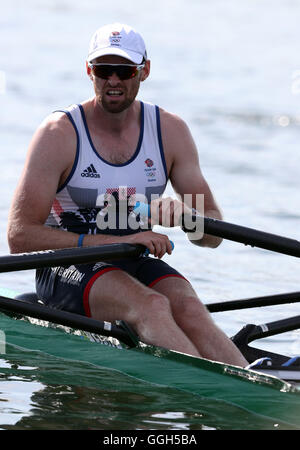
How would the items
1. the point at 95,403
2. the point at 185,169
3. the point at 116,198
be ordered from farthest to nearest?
1. the point at 185,169
2. the point at 116,198
3. the point at 95,403

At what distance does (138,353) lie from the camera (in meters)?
6.25

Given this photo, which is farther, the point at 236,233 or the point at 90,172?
the point at 90,172

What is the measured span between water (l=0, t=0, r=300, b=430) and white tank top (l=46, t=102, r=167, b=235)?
832mm

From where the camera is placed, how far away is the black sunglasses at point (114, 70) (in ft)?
21.9

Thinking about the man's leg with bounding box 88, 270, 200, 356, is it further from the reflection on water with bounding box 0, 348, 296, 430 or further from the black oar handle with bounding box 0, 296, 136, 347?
the reflection on water with bounding box 0, 348, 296, 430

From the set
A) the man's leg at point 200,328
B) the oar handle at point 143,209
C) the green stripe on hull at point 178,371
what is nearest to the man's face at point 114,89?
the oar handle at point 143,209

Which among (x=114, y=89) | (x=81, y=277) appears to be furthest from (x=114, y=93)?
(x=81, y=277)

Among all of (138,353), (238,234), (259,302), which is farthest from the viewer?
(259,302)

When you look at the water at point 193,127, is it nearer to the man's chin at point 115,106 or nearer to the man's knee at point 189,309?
the man's knee at point 189,309

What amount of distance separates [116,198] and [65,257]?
0.75m

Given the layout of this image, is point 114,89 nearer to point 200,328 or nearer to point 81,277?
point 81,277

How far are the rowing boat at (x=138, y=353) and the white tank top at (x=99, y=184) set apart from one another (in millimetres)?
550

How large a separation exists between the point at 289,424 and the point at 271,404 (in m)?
0.16

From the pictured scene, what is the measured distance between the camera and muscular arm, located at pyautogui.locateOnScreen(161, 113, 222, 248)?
6957 mm
